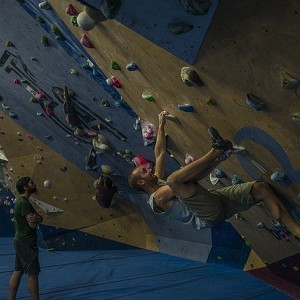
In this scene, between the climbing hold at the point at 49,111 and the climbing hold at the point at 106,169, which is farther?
the climbing hold at the point at 106,169

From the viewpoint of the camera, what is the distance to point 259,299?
321 centimetres

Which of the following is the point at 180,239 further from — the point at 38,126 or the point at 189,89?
the point at 189,89

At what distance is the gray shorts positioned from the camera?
2250mm

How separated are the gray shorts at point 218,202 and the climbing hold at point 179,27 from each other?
2.72 ft

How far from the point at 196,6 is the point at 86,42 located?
3.69 ft

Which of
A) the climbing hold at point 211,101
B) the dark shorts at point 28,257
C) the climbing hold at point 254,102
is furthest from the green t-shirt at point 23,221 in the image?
the climbing hold at point 254,102

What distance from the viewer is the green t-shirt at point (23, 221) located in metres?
2.92

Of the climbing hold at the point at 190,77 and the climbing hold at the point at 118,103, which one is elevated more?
the climbing hold at the point at 190,77

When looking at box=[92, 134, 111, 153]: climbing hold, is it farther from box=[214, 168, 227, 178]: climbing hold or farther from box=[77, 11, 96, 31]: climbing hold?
box=[77, 11, 96, 31]: climbing hold

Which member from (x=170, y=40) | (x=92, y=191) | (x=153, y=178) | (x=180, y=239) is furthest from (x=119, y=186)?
(x=170, y=40)

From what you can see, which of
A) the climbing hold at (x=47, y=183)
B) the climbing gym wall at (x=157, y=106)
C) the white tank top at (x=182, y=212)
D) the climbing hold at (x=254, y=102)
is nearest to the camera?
the climbing gym wall at (x=157, y=106)

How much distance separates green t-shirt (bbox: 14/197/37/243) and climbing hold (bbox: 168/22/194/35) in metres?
1.71

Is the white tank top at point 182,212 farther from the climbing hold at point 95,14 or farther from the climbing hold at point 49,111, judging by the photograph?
the climbing hold at point 49,111

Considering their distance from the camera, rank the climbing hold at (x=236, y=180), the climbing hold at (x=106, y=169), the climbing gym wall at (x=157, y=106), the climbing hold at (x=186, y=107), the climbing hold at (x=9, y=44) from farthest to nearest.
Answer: the climbing hold at (x=106, y=169), the climbing hold at (x=9, y=44), the climbing hold at (x=236, y=180), the climbing hold at (x=186, y=107), the climbing gym wall at (x=157, y=106)
